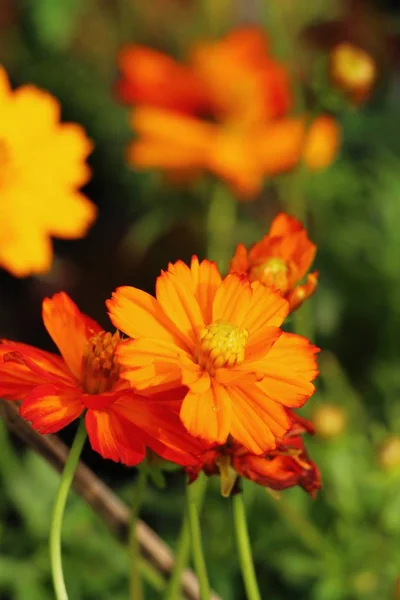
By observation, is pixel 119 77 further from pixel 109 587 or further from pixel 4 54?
pixel 109 587

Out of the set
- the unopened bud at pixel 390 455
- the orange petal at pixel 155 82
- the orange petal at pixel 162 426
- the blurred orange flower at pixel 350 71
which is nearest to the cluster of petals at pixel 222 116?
the orange petal at pixel 155 82

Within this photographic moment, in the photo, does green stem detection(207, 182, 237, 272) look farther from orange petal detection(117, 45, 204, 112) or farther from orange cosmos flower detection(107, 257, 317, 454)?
orange cosmos flower detection(107, 257, 317, 454)

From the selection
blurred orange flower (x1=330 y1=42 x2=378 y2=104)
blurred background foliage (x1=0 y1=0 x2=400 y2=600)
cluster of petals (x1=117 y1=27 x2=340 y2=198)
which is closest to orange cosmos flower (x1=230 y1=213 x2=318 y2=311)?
blurred background foliage (x1=0 y1=0 x2=400 y2=600)

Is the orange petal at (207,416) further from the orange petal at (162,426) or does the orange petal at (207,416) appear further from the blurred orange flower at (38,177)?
the blurred orange flower at (38,177)

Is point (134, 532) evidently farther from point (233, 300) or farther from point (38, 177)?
point (38, 177)

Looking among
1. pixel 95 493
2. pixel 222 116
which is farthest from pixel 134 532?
pixel 222 116

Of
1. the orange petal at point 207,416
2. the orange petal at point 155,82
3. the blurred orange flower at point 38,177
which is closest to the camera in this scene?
the orange petal at point 207,416
